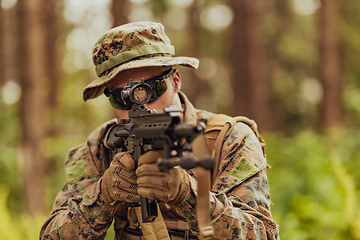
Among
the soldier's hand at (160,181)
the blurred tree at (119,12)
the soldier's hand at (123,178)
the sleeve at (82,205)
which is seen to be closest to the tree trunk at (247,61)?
the blurred tree at (119,12)

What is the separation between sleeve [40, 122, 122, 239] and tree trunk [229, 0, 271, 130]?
633 cm

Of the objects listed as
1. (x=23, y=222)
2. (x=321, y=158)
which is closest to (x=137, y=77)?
(x=23, y=222)

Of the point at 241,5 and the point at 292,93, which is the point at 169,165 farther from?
the point at 292,93

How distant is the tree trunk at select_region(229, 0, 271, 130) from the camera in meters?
8.88

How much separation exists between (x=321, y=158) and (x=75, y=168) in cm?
659

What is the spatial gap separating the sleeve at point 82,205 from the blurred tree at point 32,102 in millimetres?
4897

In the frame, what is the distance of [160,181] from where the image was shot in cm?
192

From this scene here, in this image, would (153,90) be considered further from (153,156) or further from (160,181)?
(160,181)

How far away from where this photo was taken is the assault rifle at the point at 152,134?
1.72 meters

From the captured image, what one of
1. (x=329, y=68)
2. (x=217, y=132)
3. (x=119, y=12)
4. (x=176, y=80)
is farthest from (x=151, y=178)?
(x=329, y=68)

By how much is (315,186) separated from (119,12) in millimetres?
4811

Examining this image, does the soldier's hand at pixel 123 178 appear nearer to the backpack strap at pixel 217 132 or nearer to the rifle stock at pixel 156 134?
the rifle stock at pixel 156 134

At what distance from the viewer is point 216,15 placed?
90.5 feet

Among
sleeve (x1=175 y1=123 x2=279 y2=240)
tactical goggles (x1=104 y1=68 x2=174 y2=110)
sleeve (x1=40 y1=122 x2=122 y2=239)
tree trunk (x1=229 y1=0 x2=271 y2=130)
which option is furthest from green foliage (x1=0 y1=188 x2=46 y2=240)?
tree trunk (x1=229 y1=0 x2=271 y2=130)
